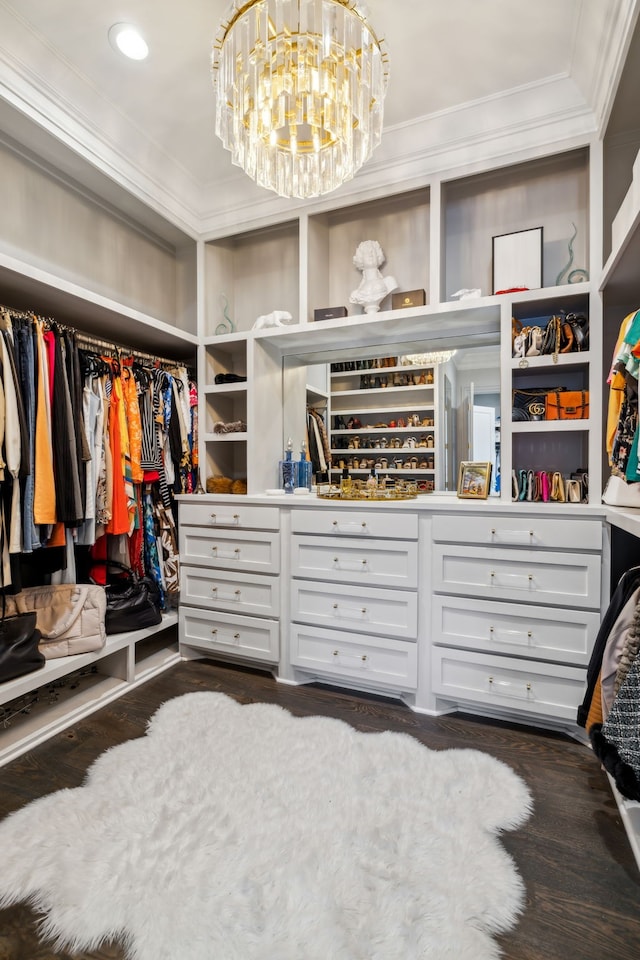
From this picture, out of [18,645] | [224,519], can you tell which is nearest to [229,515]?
[224,519]

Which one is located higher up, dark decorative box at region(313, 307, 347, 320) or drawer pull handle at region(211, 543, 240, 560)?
dark decorative box at region(313, 307, 347, 320)

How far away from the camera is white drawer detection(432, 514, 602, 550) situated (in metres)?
1.90

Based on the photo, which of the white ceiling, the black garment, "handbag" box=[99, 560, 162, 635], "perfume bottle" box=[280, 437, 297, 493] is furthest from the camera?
A: "perfume bottle" box=[280, 437, 297, 493]

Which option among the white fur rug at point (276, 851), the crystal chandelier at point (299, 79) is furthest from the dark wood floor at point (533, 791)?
the crystal chandelier at point (299, 79)

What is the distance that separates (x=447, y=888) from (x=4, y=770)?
1.59 meters

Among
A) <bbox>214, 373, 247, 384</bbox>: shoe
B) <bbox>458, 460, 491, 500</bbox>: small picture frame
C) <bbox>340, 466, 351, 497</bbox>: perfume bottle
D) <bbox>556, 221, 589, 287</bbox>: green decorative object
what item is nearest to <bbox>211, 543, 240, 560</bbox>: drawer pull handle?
<bbox>340, 466, 351, 497</bbox>: perfume bottle

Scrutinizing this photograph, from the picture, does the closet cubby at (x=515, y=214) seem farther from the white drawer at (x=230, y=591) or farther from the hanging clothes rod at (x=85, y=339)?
the white drawer at (x=230, y=591)

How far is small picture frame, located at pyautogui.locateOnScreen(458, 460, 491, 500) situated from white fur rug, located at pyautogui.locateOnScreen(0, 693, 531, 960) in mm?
1176

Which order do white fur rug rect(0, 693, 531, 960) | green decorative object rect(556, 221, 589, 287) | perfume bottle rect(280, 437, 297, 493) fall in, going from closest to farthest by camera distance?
white fur rug rect(0, 693, 531, 960), green decorative object rect(556, 221, 589, 287), perfume bottle rect(280, 437, 297, 493)

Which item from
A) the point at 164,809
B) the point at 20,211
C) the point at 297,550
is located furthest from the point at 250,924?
the point at 20,211

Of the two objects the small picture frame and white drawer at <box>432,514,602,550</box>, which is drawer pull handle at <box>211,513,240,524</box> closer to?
white drawer at <box>432,514,602,550</box>

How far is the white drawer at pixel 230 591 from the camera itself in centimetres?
249

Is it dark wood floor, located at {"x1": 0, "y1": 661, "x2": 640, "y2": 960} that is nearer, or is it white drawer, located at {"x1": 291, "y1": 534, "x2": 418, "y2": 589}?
dark wood floor, located at {"x1": 0, "y1": 661, "x2": 640, "y2": 960}

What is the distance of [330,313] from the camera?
260 cm
